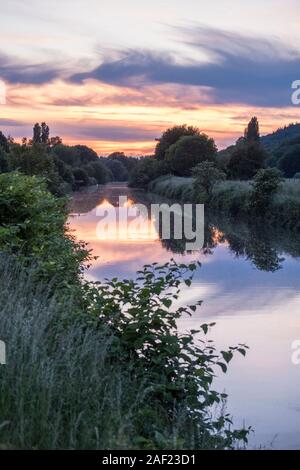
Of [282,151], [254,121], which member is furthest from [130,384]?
[282,151]

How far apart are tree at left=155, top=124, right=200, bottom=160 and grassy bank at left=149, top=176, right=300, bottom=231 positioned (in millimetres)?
35867

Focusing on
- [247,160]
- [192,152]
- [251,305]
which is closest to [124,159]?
[192,152]

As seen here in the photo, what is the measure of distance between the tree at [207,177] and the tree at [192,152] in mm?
27956

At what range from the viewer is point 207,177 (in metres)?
50.4

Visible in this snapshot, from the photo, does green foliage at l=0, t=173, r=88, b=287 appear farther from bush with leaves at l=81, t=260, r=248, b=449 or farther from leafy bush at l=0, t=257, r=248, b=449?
bush with leaves at l=81, t=260, r=248, b=449

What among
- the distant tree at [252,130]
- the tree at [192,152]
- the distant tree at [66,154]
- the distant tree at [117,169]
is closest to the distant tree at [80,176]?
the distant tree at [66,154]

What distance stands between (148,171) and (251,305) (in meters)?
83.6

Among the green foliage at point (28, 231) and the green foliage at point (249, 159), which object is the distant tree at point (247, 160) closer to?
the green foliage at point (249, 159)

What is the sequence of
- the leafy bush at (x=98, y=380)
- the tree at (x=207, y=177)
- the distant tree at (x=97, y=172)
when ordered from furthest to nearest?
the distant tree at (x=97, y=172) → the tree at (x=207, y=177) → the leafy bush at (x=98, y=380)

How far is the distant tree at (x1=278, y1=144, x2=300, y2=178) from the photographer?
90.0 meters

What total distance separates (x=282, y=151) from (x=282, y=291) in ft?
293

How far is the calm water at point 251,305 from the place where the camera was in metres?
8.07

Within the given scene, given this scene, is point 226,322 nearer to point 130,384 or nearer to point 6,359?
point 130,384

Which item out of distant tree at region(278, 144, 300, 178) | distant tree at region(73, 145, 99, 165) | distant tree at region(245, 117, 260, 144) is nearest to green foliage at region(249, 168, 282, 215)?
distant tree at region(278, 144, 300, 178)
